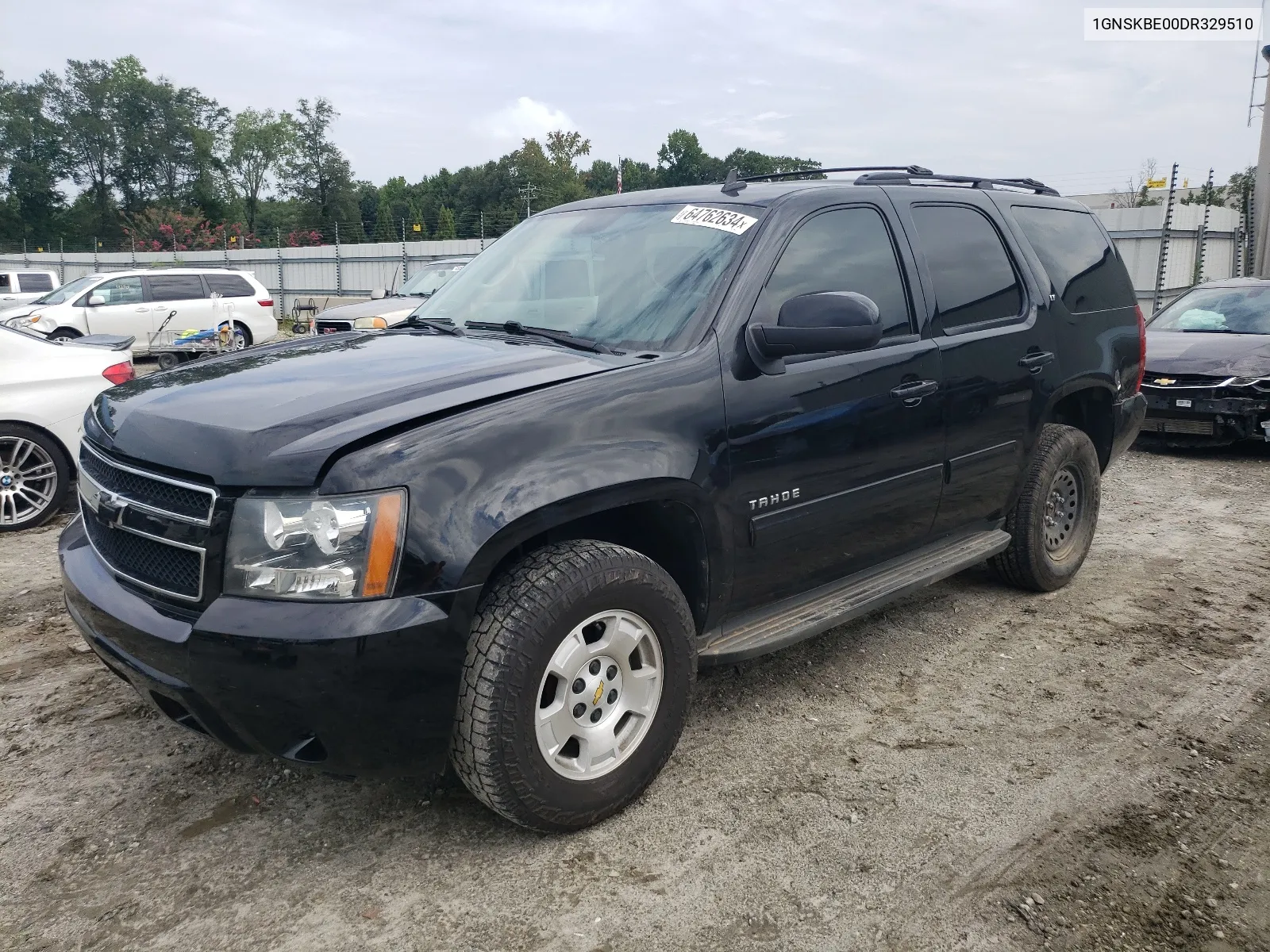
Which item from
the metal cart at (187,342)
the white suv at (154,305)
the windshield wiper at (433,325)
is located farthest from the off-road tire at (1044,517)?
the white suv at (154,305)

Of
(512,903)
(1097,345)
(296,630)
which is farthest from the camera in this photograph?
(1097,345)

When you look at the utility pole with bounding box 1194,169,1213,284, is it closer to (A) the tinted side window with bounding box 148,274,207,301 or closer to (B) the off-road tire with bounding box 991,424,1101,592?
(B) the off-road tire with bounding box 991,424,1101,592

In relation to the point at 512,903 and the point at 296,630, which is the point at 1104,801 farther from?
the point at 296,630

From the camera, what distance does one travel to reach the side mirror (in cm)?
319

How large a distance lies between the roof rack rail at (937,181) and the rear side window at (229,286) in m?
16.2

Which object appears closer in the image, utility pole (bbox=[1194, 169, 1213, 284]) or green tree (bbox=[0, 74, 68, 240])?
utility pole (bbox=[1194, 169, 1213, 284])

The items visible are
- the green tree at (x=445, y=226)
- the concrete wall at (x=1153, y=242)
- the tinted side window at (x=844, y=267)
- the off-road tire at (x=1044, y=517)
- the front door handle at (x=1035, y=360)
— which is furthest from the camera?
the green tree at (x=445, y=226)

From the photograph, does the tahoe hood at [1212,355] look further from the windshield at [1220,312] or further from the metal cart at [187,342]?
the metal cart at [187,342]

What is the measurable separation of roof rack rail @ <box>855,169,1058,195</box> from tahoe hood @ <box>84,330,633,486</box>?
5.72 feet

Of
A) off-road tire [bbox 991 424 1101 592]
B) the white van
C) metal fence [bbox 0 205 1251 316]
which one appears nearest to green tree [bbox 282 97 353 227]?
metal fence [bbox 0 205 1251 316]

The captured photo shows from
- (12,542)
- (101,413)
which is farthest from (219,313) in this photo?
(101,413)

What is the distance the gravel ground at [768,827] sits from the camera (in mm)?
2557

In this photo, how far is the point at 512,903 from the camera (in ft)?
8.64

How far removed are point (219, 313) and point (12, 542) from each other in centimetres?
1281
